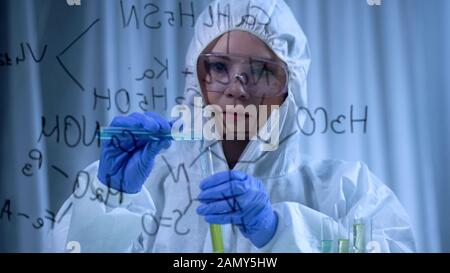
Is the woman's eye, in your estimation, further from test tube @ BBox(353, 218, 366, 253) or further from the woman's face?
test tube @ BBox(353, 218, 366, 253)

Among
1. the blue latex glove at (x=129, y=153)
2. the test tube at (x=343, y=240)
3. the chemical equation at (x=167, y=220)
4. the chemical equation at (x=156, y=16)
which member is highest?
the chemical equation at (x=156, y=16)

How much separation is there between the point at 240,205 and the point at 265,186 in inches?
3.0

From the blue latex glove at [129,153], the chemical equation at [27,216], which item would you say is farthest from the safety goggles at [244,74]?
the chemical equation at [27,216]

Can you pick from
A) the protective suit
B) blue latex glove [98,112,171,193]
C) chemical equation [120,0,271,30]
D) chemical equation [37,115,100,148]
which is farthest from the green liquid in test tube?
chemical equation [120,0,271,30]

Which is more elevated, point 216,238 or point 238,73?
point 238,73

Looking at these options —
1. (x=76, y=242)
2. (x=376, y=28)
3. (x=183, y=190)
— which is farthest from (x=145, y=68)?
(x=376, y=28)

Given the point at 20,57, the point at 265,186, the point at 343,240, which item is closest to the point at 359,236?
the point at 343,240

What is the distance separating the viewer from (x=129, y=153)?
124 centimetres

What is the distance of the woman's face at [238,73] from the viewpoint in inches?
49.9

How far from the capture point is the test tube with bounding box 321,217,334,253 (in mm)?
1237

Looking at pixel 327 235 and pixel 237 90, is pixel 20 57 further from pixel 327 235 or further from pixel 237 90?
pixel 327 235

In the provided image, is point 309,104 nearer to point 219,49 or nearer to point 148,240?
point 219,49

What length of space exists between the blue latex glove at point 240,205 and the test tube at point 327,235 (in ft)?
0.31

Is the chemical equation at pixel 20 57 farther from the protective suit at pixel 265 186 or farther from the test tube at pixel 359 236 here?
the test tube at pixel 359 236
